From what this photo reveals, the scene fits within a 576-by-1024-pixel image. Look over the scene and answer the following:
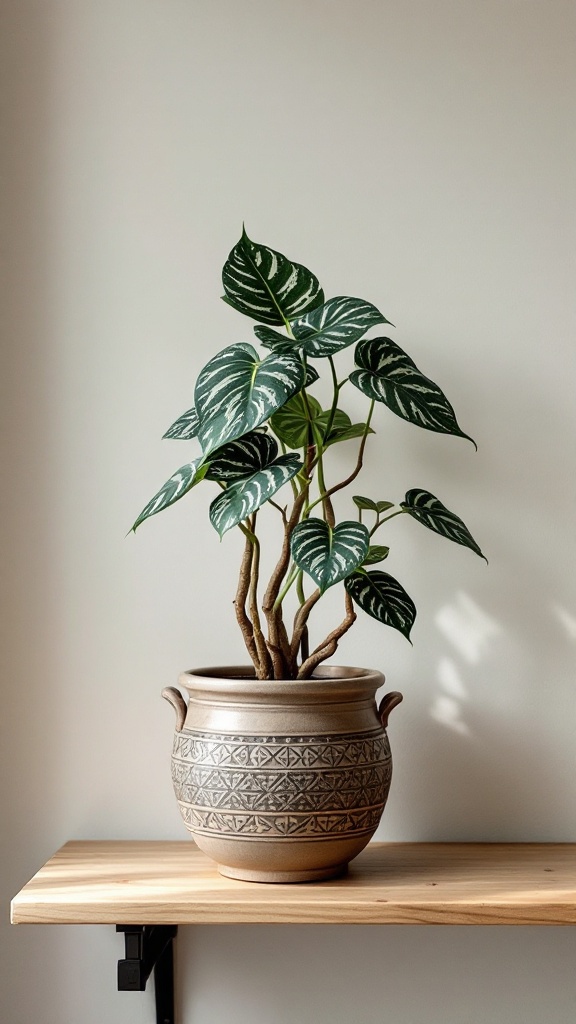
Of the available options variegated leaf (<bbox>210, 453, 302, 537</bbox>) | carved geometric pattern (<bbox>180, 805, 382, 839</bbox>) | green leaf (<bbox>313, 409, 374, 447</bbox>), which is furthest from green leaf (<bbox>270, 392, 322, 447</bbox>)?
carved geometric pattern (<bbox>180, 805, 382, 839</bbox>)

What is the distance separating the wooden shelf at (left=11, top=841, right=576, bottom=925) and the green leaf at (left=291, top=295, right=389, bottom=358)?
552 millimetres

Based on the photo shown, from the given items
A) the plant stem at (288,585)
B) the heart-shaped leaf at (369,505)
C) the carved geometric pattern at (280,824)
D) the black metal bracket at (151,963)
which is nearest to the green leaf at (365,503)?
the heart-shaped leaf at (369,505)

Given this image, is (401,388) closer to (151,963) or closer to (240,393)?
(240,393)

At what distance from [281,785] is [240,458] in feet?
1.11

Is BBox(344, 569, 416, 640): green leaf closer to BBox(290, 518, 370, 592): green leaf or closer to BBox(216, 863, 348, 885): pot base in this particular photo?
BBox(290, 518, 370, 592): green leaf

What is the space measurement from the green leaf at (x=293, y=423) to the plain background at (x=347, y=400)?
7.1 inches

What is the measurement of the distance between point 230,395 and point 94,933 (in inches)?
29.3

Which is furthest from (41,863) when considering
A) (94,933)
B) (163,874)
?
(163,874)

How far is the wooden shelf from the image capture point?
3.06 ft

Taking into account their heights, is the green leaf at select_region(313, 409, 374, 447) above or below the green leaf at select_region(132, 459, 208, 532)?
above

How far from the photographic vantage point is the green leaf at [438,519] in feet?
3.42

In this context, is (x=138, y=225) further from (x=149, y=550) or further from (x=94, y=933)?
(x=94, y=933)

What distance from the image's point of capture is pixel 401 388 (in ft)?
3.29

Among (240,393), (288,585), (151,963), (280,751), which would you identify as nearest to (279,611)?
(288,585)
